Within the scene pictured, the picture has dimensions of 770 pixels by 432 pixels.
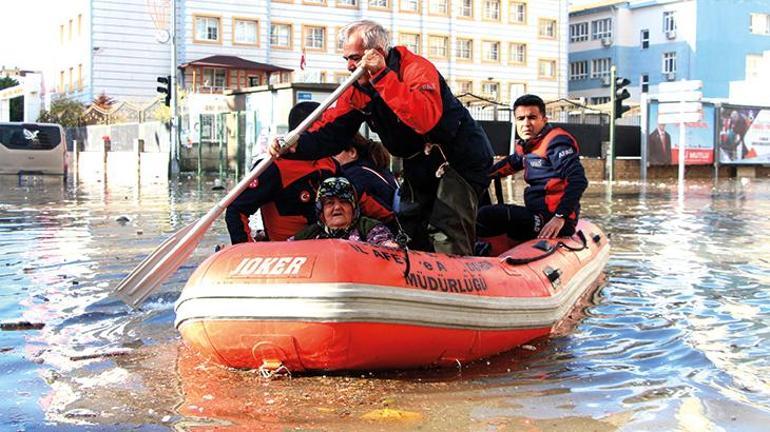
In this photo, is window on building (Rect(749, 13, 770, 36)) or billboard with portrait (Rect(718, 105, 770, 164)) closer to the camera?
billboard with portrait (Rect(718, 105, 770, 164))

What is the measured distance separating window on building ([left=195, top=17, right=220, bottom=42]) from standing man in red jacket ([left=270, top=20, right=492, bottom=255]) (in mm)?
47667

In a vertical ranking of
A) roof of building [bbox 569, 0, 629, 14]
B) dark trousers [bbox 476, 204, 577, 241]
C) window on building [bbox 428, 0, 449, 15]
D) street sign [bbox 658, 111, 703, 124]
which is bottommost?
dark trousers [bbox 476, 204, 577, 241]

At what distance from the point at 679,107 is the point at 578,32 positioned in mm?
47570

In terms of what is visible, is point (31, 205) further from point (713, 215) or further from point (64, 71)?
point (64, 71)

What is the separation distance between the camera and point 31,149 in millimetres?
26438

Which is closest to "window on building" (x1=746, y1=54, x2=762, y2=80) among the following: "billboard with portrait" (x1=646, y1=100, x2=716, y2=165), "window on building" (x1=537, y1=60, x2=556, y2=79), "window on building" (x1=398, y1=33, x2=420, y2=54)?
"window on building" (x1=537, y1=60, x2=556, y2=79)

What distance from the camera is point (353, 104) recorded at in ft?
19.9

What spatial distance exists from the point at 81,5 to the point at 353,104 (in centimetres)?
5012

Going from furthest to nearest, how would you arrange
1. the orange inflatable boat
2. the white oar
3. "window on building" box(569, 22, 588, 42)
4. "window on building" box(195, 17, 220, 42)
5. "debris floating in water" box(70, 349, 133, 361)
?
"window on building" box(569, 22, 588, 42)
"window on building" box(195, 17, 220, 42)
the white oar
"debris floating in water" box(70, 349, 133, 361)
the orange inflatable boat

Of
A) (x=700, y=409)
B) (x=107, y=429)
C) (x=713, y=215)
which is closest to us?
(x=107, y=429)

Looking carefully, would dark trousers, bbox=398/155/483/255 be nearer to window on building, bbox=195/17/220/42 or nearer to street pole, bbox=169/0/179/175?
street pole, bbox=169/0/179/175

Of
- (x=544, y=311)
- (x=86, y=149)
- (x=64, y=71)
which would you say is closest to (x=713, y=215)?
(x=544, y=311)

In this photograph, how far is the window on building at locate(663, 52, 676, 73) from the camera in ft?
225

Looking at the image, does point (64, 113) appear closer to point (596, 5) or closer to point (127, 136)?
point (127, 136)
